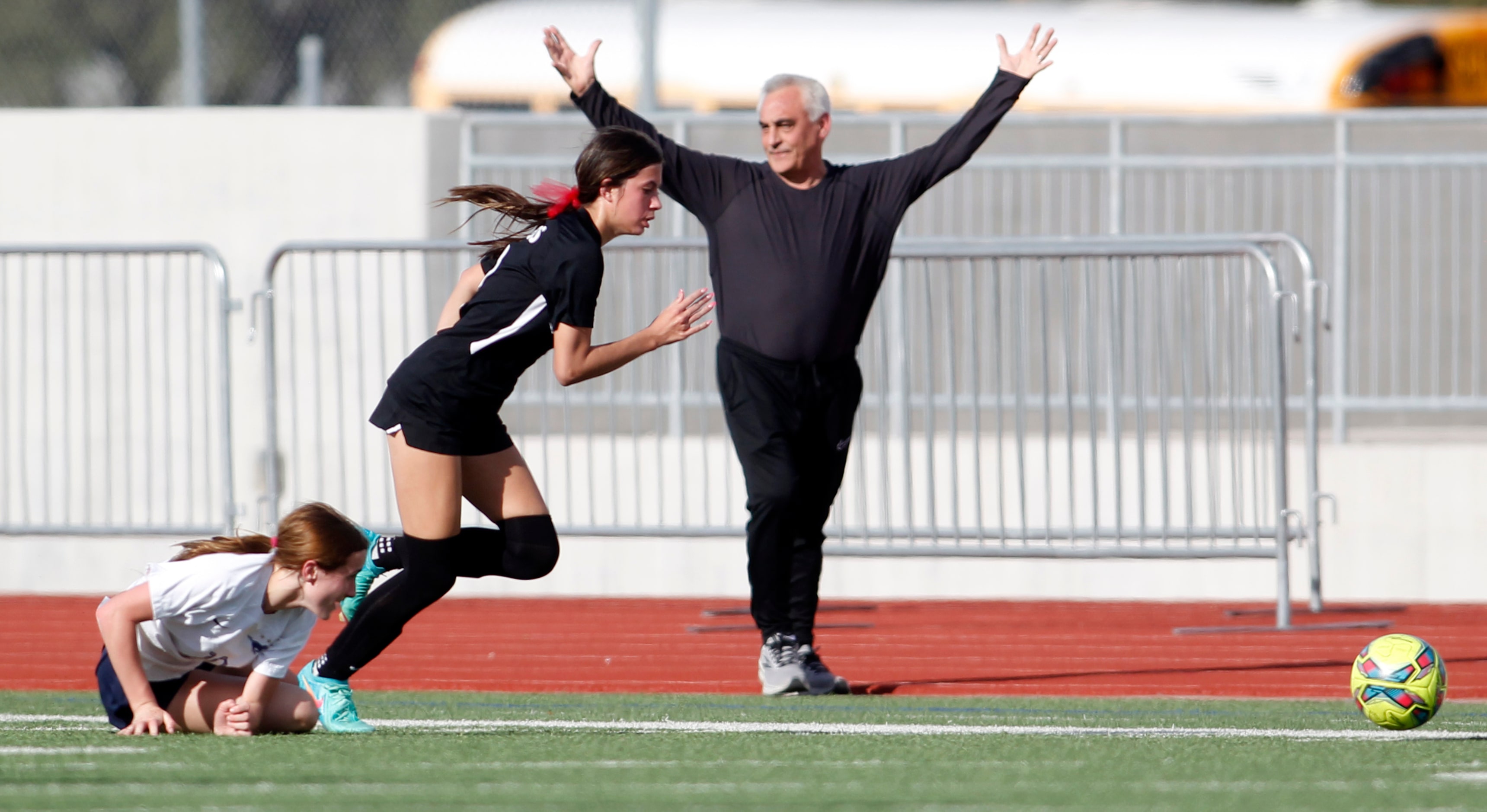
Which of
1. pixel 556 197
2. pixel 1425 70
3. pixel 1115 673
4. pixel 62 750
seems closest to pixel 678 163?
pixel 556 197

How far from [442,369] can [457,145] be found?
6.01 m

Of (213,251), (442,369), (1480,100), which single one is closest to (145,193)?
(213,251)

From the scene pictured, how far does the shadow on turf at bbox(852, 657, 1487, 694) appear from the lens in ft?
25.2

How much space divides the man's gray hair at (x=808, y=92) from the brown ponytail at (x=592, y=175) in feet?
3.98

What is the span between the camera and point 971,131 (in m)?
7.29

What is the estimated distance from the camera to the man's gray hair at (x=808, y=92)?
729 cm

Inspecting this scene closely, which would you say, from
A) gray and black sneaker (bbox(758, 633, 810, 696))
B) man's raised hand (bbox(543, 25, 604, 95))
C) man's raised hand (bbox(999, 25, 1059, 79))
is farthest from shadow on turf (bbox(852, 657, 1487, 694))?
man's raised hand (bbox(543, 25, 604, 95))

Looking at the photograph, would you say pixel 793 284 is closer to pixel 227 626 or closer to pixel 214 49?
pixel 227 626

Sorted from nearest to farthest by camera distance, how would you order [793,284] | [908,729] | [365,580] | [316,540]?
[316,540]
[908,729]
[365,580]
[793,284]

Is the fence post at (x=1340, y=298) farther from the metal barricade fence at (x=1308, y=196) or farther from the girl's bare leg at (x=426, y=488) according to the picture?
the girl's bare leg at (x=426, y=488)

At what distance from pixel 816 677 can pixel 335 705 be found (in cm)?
196

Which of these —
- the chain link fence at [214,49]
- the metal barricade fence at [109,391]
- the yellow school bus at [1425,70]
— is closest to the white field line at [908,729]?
the metal barricade fence at [109,391]

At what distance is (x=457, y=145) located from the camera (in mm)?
11719

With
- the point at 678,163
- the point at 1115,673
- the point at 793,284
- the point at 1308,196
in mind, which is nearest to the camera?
the point at 793,284
